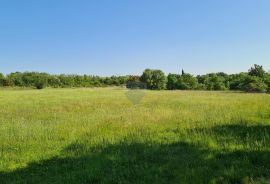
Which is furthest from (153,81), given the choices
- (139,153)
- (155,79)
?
(139,153)

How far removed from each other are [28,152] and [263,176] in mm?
7063

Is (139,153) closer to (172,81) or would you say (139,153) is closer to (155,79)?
(155,79)

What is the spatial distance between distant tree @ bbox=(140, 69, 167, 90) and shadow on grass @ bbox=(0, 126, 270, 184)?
322 feet

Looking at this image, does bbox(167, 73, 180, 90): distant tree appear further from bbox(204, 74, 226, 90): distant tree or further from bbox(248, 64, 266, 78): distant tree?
bbox(248, 64, 266, 78): distant tree

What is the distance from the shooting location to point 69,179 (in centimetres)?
740

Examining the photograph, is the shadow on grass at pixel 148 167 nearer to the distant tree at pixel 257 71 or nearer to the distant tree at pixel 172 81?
the distant tree at pixel 257 71

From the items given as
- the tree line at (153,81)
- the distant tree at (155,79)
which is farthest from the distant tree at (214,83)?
the distant tree at (155,79)

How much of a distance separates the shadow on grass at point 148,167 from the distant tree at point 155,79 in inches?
3860

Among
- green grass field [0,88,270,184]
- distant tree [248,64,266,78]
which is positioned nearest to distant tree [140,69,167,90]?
distant tree [248,64,266,78]

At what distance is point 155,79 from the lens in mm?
108500

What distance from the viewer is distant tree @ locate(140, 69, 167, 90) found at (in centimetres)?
10769

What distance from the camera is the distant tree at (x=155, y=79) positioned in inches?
4240

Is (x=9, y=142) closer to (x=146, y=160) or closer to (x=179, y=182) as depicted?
(x=146, y=160)

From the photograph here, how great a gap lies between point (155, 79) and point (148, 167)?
100986 millimetres
